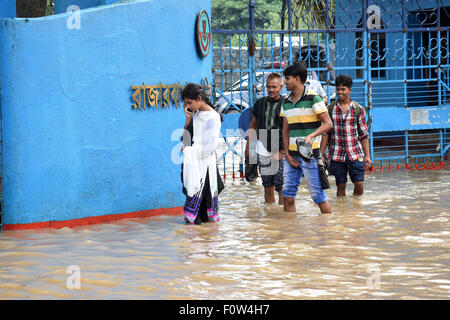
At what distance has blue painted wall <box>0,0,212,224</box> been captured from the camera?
6.89 meters

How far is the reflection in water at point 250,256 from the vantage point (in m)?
4.71

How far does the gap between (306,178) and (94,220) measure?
236cm

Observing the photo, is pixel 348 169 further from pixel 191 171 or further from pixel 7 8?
pixel 7 8

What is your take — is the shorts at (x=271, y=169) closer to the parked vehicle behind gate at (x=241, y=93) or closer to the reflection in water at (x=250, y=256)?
the reflection in water at (x=250, y=256)

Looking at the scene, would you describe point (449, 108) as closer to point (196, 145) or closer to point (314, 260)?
point (196, 145)

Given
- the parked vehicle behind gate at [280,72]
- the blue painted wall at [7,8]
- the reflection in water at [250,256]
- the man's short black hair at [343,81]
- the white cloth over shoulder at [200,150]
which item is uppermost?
the blue painted wall at [7,8]

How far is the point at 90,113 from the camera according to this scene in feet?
24.0

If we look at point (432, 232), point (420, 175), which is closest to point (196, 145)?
point (432, 232)

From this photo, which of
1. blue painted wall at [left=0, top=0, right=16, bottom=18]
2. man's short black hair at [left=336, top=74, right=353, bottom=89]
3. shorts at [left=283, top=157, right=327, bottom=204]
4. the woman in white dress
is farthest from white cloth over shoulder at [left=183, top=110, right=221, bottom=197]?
blue painted wall at [left=0, top=0, right=16, bottom=18]

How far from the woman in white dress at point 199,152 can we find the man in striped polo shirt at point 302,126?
853 mm

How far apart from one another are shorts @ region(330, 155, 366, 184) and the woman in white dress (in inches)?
88.2

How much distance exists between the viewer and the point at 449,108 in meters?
12.4

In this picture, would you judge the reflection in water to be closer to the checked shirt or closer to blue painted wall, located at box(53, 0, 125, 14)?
the checked shirt

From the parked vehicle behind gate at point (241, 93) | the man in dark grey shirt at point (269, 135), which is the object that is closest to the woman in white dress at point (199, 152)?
the man in dark grey shirt at point (269, 135)
